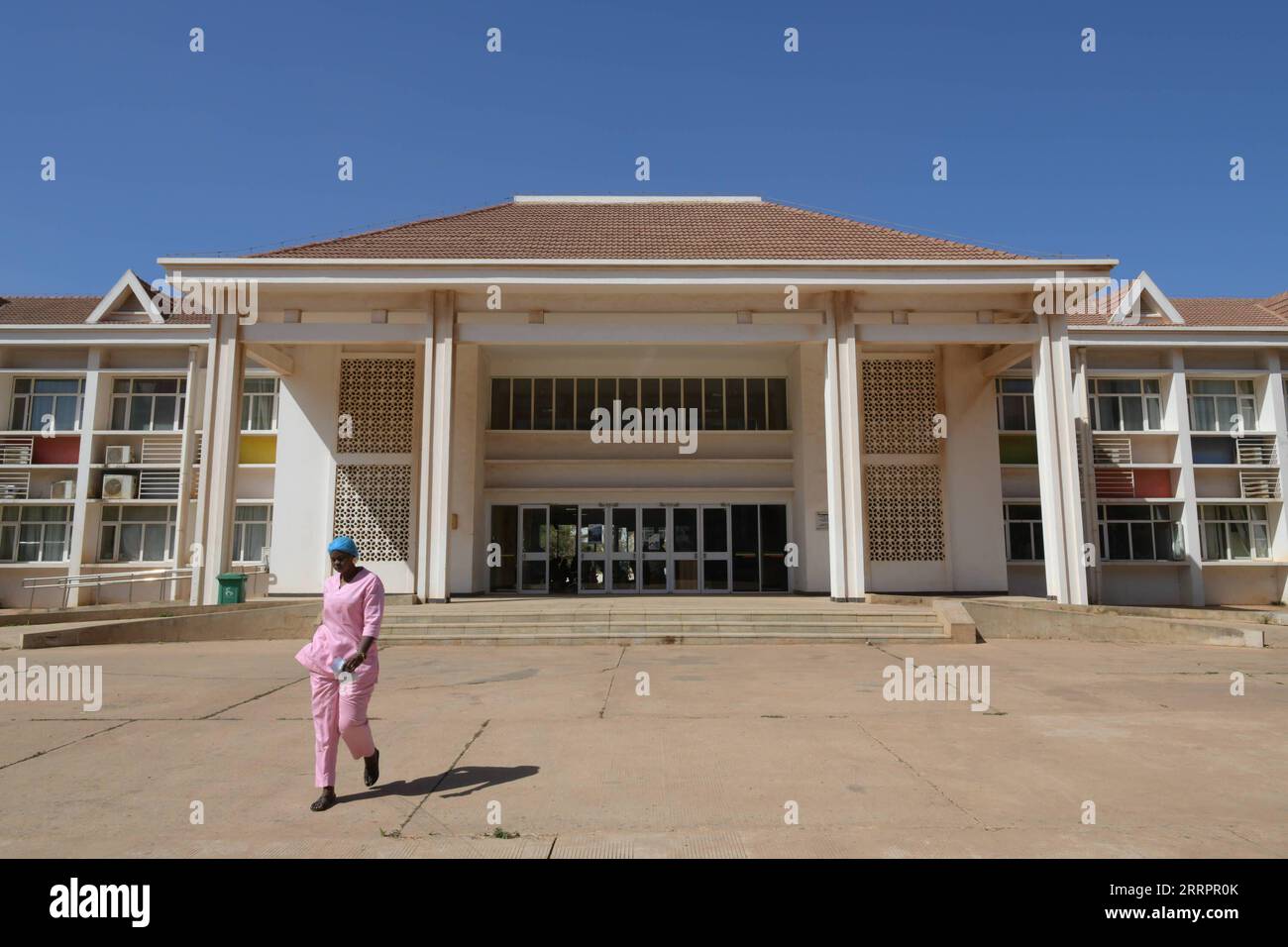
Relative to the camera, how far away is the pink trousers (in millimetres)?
4609

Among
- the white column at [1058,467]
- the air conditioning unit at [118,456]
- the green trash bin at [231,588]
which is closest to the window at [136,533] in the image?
the air conditioning unit at [118,456]

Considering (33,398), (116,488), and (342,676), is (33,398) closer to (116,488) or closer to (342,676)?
(116,488)

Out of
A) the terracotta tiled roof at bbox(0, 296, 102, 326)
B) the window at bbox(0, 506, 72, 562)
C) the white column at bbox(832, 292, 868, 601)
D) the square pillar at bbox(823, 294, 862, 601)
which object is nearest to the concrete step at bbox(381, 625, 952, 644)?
the white column at bbox(832, 292, 868, 601)

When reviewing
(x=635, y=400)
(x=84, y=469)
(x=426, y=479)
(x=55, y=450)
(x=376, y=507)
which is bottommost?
(x=376, y=507)

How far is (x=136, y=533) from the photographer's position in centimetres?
2161

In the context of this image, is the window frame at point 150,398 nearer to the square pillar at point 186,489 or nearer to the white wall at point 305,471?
the square pillar at point 186,489

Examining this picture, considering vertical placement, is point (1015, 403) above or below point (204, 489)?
Result: above

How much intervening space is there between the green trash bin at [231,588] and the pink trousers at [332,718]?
11211mm

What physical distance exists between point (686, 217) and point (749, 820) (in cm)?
1666

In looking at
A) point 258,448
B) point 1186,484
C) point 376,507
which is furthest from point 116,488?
point 1186,484

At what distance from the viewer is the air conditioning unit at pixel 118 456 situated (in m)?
21.4

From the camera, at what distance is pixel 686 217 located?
18859mm


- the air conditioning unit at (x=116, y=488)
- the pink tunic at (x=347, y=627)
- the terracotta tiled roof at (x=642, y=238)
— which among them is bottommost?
the pink tunic at (x=347, y=627)

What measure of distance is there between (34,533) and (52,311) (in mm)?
7543
